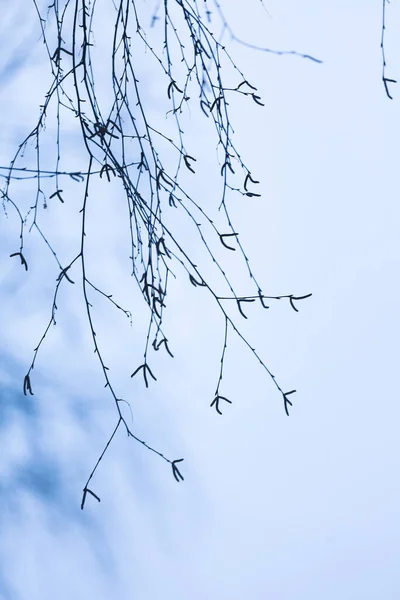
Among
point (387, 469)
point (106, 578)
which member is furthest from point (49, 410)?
point (387, 469)

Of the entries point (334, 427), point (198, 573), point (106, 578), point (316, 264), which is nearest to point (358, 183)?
point (316, 264)

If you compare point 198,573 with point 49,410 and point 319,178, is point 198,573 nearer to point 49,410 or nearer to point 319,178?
point 49,410

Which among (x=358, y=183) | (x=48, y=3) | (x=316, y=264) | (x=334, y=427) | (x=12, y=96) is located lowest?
(x=334, y=427)

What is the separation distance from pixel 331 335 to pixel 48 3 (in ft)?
3.53

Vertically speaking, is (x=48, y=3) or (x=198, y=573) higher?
(x=48, y=3)

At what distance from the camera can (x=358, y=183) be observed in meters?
1.40

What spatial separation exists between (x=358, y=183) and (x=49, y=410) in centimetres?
93

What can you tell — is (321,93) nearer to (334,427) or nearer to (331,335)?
(331,335)

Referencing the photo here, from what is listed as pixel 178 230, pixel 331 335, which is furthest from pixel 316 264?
pixel 178 230

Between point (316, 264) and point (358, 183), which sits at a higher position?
point (358, 183)

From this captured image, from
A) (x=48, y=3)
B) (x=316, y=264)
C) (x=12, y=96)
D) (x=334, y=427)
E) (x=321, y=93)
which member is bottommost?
(x=334, y=427)

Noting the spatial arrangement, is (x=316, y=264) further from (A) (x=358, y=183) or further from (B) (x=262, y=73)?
(B) (x=262, y=73)

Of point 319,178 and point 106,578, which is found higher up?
point 319,178

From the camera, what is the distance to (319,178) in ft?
4.61
